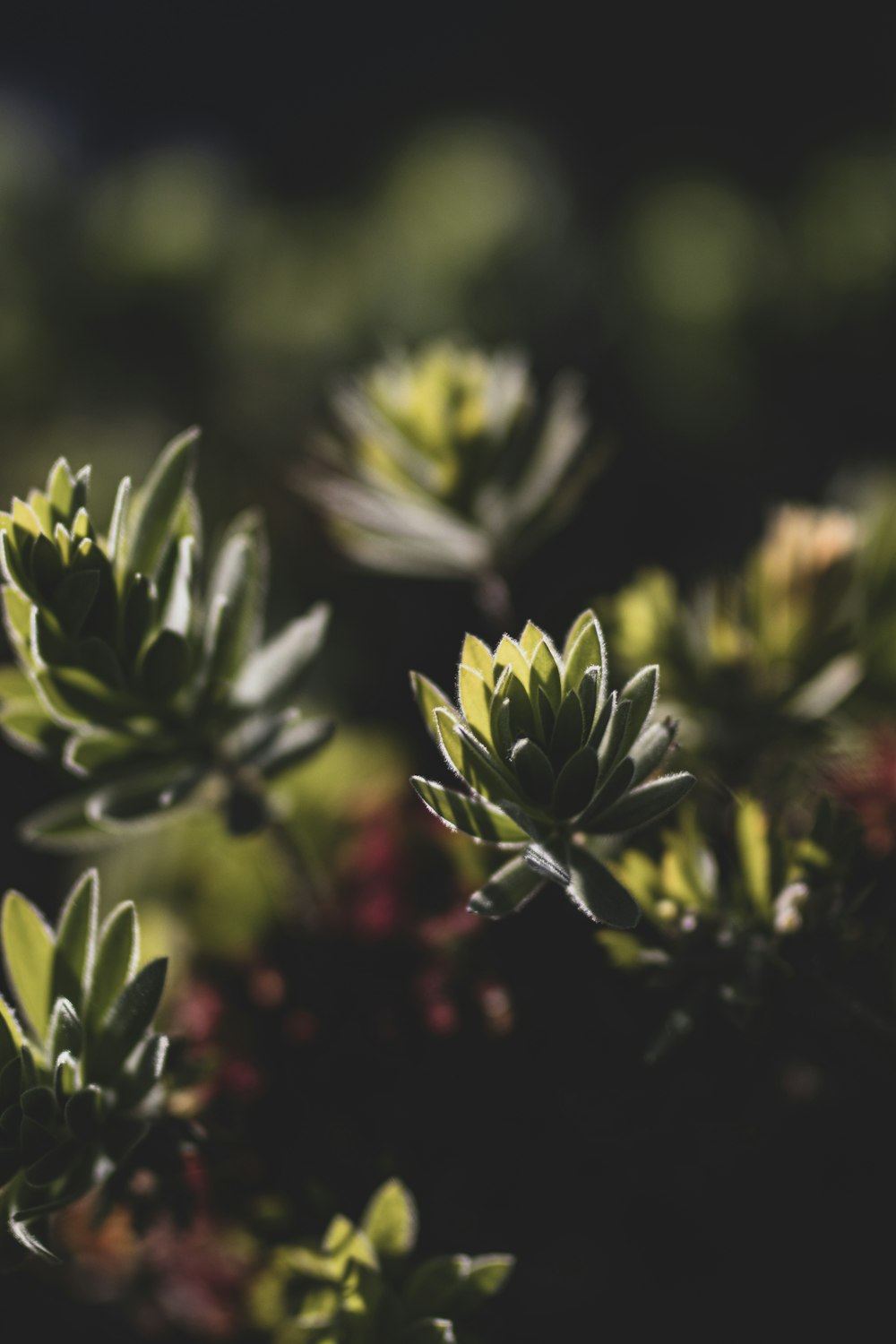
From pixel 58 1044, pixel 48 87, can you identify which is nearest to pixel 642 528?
pixel 58 1044

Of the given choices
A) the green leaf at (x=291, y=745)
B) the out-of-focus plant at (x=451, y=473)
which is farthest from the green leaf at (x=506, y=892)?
the out-of-focus plant at (x=451, y=473)

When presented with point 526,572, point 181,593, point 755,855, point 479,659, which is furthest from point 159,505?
point 526,572

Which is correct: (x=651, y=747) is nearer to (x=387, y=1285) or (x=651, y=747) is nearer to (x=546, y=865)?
(x=546, y=865)

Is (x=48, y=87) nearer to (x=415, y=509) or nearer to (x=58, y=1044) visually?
(x=415, y=509)

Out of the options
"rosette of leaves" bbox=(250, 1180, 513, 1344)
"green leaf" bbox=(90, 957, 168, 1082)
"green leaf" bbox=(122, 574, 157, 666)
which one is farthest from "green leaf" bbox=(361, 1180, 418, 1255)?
"green leaf" bbox=(122, 574, 157, 666)

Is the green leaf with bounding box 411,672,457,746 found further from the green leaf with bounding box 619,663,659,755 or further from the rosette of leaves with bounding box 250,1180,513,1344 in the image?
the rosette of leaves with bounding box 250,1180,513,1344
